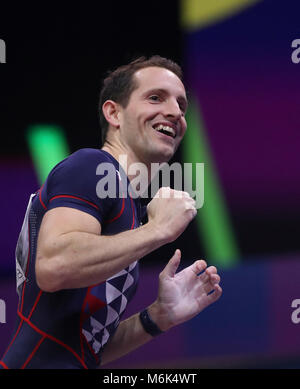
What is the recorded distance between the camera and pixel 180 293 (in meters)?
1.43

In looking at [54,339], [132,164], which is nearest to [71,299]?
[54,339]

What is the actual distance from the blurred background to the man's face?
3.27 feet

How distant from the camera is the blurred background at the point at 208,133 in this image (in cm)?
239

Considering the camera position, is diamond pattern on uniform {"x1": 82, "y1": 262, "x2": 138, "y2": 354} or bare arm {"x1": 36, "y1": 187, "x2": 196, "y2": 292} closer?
bare arm {"x1": 36, "y1": 187, "x2": 196, "y2": 292}

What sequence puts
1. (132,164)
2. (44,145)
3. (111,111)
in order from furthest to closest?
(44,145) < (111,111) < (132,164)

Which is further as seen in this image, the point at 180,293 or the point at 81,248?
the point at 180,293

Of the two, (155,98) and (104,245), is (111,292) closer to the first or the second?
(104,245)

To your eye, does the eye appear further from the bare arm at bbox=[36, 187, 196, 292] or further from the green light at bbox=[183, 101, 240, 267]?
the green light at bbox=[183, 101, 240, 267]

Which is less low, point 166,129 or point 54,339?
point 166,129

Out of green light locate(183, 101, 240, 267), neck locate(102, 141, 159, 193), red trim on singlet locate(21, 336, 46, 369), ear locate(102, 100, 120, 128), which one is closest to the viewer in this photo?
red trim on singlet locate(21, 336, 46, 369)

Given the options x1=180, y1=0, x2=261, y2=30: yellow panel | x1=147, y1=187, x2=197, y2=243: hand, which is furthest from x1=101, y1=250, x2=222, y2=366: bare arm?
x1=180, y1=0, x2=261, y2=30: yellow panel

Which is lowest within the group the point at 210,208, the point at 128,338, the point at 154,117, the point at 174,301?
the point at 128,338

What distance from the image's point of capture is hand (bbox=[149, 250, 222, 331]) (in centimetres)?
142

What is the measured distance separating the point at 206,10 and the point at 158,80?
4.29 ft
